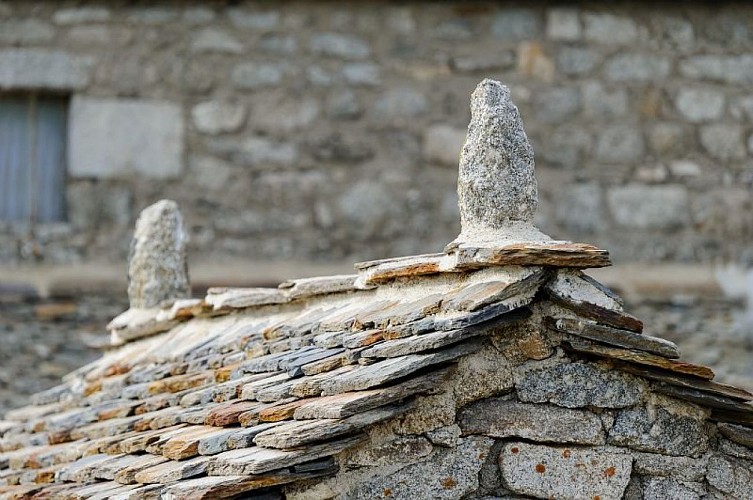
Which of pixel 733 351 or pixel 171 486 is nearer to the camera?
pixel 171 486

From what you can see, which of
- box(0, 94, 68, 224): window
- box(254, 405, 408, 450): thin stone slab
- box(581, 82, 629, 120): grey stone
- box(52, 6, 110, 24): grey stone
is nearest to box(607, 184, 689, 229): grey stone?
box(581, 82, 629, 120): grey stone

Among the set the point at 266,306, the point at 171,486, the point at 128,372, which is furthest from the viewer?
the point at 128,372

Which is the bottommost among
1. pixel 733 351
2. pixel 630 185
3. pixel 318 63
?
pixel 733 351

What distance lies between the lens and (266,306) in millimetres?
4762

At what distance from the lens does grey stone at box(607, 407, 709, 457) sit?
3.47m

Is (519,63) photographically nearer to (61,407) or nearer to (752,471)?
(61,407)

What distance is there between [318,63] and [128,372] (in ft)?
12.9

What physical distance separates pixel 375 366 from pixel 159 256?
2645 mm

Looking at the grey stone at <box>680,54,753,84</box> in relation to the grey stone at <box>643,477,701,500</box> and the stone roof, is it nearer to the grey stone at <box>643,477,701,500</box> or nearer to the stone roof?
the stone roof

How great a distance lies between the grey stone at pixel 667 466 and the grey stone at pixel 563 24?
5.88 meters

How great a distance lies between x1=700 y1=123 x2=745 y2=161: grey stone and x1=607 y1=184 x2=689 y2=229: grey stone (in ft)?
1.08

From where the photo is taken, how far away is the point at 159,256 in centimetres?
586

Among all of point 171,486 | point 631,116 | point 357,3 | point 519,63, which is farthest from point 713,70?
point 171,486

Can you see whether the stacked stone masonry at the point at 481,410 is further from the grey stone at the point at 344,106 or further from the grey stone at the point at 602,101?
the grey stone at the point at 602,101
